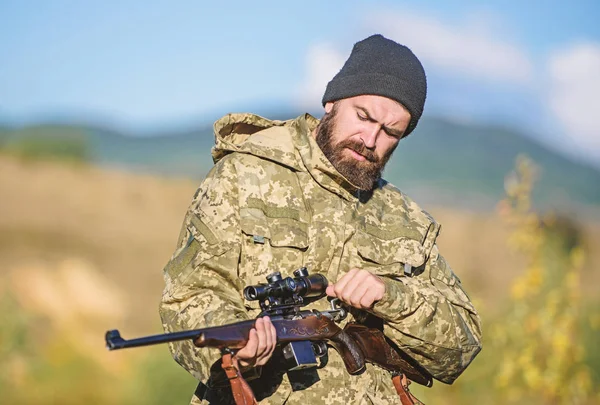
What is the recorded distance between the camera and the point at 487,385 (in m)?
11.0

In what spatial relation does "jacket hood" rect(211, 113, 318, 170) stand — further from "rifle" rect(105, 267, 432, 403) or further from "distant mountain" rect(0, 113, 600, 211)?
"distant mountain" rect(0, 113, 600, 211)

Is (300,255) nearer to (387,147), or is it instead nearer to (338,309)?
(338,309)

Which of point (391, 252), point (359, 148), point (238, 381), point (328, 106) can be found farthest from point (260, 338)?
point (328, 106)

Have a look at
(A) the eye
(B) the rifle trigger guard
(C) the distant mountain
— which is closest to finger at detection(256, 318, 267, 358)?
(B) the rifle trigger guard

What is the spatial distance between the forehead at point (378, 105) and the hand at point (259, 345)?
1.42 m

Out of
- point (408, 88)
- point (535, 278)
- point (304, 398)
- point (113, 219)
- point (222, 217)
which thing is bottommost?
point (304, 398)

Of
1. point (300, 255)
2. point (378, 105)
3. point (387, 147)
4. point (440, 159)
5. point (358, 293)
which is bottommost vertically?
point (358, 293)

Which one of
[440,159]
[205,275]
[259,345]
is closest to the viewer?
[259,345]

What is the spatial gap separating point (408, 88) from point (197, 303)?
5.57ft

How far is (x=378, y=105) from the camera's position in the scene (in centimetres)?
460

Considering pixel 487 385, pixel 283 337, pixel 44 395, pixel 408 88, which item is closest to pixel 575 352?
pixel 487 385

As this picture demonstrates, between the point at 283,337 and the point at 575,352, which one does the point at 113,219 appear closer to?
the point at 575,352

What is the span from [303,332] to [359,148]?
3.56 feet

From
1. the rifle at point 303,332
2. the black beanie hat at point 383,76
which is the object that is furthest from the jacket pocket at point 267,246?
the black beanie hat at point 383,76
